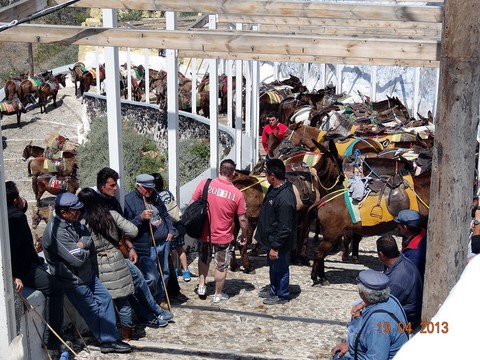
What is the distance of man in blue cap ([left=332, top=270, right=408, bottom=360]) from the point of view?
5402 millimetres

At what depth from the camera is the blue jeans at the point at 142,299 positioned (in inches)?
314

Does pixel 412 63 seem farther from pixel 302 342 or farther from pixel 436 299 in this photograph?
pixel 436 299

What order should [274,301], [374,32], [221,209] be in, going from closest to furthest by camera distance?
1. [221,209]
2. [274,301]
3. [374,32]

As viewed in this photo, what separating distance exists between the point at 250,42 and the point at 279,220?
2.16 meters

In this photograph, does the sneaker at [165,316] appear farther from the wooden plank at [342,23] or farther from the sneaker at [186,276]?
the wooden plank at [342,23]

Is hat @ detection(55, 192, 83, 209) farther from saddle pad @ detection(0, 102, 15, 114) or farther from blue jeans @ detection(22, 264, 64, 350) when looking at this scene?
saddle pad @ detection(0, 102, 15, 114)

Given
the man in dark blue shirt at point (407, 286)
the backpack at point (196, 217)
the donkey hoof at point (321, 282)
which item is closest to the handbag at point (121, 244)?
the backpack at point (196, 217)

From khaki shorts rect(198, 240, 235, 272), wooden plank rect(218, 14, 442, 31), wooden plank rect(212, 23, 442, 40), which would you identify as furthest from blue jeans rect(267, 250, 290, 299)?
wooden plank rect(218, 14, 442, 31)

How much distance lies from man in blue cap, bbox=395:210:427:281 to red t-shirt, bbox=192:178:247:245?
6.86 ft

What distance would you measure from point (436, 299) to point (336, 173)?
20.0 ft

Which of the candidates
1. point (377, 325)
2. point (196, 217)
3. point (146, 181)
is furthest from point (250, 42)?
point (377, 325)

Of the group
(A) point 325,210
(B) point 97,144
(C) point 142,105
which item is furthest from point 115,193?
(C) point 142,105

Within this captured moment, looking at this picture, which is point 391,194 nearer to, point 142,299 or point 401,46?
point 401,46

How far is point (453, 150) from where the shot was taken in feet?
19.1
